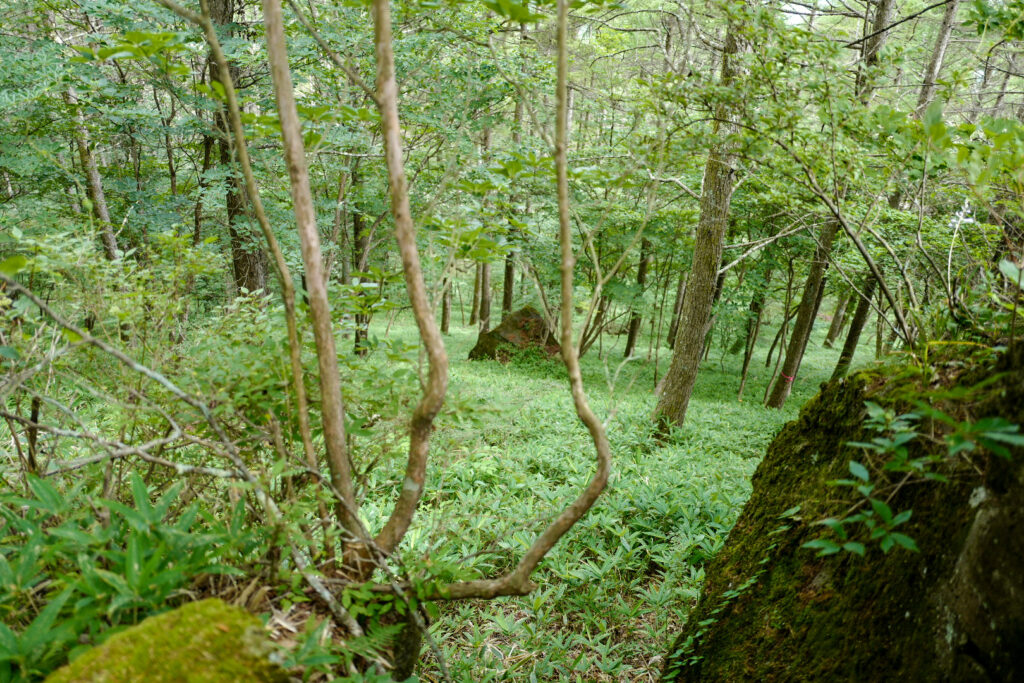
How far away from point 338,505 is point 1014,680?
6.30ft

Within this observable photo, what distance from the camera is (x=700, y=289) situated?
262 inches

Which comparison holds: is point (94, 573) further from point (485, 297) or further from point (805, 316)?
point (485, 297)

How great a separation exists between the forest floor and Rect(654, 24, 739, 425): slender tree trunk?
469 mm

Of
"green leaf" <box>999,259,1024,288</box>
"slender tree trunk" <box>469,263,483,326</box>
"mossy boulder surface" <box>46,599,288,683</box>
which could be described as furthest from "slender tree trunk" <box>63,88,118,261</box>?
"slender tree trunk" <box>469,263,483,326</box>

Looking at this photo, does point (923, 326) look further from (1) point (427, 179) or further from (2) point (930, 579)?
(1) point (427, 179)

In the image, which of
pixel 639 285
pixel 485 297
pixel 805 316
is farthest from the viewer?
pixel 485 297

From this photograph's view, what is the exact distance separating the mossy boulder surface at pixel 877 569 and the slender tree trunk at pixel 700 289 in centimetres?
382

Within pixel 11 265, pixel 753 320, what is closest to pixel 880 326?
pixel 753 320

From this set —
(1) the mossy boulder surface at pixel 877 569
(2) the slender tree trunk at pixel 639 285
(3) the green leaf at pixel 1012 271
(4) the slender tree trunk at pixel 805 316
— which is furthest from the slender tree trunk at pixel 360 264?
(4) the slender tree trunk at pixel 805 316

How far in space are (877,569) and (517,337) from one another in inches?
481

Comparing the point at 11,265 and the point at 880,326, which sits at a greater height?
the point at 11,265

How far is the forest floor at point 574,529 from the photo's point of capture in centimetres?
297

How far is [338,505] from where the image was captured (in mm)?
1927

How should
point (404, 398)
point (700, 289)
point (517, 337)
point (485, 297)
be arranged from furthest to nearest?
point (485, 297), point (517, 337), point (700, 289), point (404, 398)
